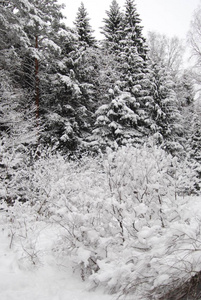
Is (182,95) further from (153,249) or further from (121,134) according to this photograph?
(153,249)

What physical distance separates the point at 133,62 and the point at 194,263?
14929 mm

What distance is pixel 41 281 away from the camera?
3.25 meters

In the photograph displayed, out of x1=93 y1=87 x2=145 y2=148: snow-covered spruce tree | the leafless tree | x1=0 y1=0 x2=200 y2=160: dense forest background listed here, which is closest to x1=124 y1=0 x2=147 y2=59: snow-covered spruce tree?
x1=0 y1=0 x2=200 y2=160: dense forest background

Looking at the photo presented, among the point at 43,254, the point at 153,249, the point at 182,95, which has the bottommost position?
the point at 43,254

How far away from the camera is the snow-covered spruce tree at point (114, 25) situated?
17.5m

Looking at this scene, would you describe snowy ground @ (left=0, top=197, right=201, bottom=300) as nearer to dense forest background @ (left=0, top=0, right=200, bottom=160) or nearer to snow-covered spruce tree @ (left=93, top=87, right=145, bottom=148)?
dense forest background @ (left=0, top=0, right=200, bottom=160)

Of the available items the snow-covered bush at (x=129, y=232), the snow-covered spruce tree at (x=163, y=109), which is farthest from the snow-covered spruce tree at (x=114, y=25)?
the snow-covered bush at (x=129, y=232)

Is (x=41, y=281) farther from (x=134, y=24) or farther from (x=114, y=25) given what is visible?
(x=114, y=25)

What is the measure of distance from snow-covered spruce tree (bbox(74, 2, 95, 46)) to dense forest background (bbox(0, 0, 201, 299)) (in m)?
0.07

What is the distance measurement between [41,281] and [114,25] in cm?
1898

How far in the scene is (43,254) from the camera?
12.7ft

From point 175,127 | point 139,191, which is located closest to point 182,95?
point 175,127

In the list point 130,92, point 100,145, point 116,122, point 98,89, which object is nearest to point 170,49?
point 130,92

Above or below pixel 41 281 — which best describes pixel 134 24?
above
